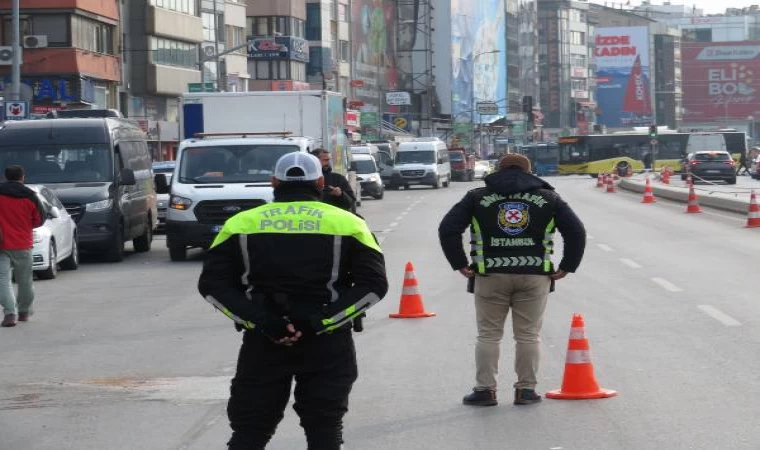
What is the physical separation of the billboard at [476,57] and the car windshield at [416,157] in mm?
66355

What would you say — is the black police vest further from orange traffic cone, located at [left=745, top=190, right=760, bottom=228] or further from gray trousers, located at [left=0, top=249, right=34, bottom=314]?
orange traffic cone, located at [left=745, top=190, right=760, bottom=228]

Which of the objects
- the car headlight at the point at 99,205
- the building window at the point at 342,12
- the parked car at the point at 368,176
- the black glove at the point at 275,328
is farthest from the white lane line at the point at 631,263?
the building window at the point at 342,12

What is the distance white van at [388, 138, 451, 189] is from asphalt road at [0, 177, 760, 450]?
48.1 m

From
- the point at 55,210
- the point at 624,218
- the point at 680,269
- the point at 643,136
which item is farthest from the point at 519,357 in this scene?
the point at 643,136

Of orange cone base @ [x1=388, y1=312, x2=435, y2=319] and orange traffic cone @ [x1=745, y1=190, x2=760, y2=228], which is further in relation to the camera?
orange traffic cone @ [x1=745, y1=190, x2=760, y2=228]

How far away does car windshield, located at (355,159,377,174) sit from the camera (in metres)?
54.8

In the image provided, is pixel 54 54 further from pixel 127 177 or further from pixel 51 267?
pixel 51 267

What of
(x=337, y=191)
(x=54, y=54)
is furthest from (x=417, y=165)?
(x=337, y=191)

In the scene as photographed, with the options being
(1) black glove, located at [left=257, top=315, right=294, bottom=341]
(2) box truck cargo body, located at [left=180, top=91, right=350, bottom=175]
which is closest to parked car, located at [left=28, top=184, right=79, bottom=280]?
(2) box truck cargo body, located at [left=180, top=91, right=350, bottom=175]

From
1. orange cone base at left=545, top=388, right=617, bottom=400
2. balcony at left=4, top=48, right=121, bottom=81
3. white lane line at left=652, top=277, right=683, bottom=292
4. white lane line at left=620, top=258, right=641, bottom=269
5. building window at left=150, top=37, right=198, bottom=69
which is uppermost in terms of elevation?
building window at left=150, top=37, right=198, bottom=69

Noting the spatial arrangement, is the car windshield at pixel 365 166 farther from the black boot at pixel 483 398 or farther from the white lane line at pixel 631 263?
the black boot at pixel 483 398

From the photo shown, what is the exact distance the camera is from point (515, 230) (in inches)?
359

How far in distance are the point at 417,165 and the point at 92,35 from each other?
1618 centimetres

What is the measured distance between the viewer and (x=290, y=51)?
92.0m
